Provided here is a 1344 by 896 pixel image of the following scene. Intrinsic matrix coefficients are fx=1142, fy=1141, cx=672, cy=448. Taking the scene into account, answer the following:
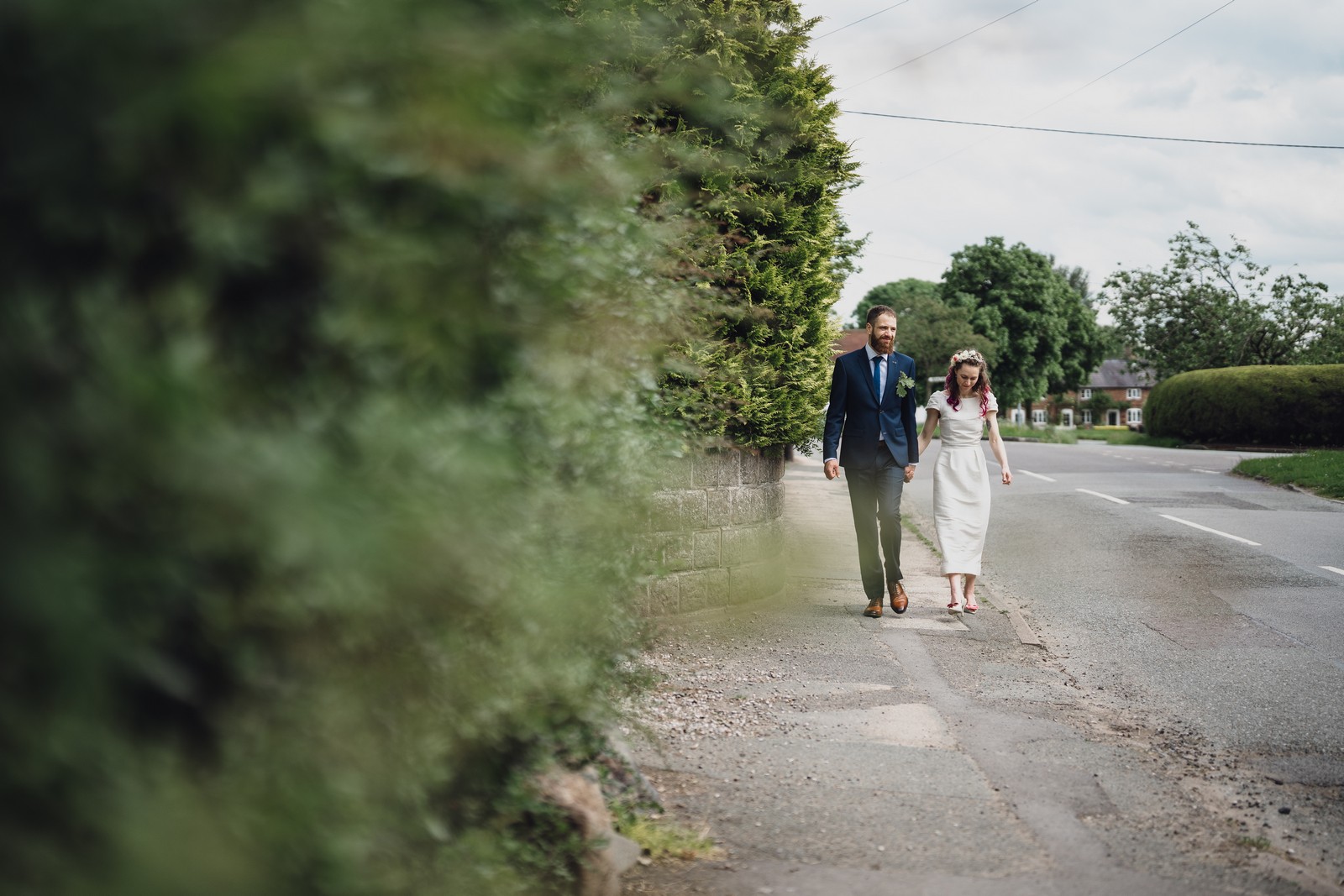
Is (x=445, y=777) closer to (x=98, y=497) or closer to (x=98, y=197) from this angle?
(x=98, y=497)

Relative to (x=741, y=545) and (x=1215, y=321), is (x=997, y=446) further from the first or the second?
(x=1215, y=321)

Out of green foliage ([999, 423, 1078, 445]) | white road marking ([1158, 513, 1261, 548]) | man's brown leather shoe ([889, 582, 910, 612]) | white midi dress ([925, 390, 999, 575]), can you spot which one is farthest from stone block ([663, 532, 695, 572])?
green foliage ([999, 423, 1078, 445])

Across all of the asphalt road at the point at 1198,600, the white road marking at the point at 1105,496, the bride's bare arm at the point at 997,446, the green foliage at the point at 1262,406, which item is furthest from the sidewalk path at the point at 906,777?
the green foliage at the point at 1262,406

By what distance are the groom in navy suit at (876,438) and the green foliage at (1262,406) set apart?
31339 millimetres

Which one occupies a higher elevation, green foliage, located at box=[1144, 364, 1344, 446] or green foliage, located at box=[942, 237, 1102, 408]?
green foliage, located at box=[942, 237, 1102, 408]

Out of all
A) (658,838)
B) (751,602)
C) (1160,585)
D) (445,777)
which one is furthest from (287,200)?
(1160,585)

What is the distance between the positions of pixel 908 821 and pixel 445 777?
235cm

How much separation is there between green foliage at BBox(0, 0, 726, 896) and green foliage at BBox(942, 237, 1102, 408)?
7266cm

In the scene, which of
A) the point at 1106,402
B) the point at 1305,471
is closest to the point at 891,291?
the point at 1106,402

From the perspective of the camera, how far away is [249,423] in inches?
51.9

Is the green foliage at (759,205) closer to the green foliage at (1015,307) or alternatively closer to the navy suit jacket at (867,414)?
the navy suit jacket at (867,414)

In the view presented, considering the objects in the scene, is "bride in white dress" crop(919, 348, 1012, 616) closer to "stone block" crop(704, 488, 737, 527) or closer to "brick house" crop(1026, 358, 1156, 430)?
"stone block" crop(704, 488, 737, 527)

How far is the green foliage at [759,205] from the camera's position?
22.2ft

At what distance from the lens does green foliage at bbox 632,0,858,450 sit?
676 cm
